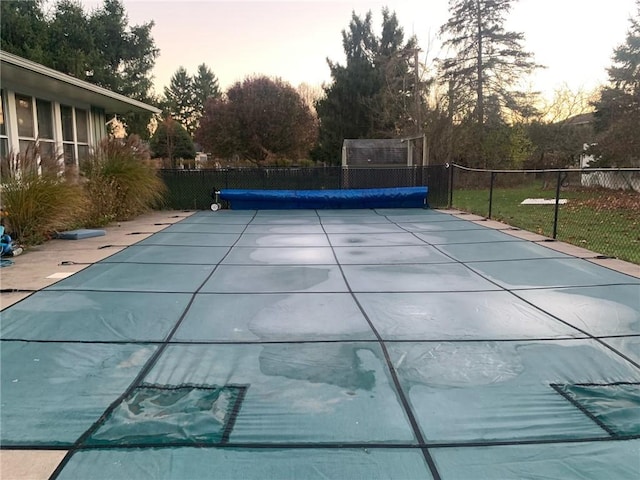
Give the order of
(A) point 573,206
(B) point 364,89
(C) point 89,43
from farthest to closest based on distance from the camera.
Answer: (B) point 364,89 < (C) point 89,43 < (A) point 573,206

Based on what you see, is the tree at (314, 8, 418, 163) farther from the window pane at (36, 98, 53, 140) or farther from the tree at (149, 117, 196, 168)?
the window pane at (36, 98, 53, 140)

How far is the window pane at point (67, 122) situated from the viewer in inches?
401

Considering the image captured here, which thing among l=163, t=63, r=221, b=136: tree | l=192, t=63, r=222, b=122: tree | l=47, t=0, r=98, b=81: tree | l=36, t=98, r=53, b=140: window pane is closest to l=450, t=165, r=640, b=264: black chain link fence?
l=36, t=98, r=53, b=140: window pane

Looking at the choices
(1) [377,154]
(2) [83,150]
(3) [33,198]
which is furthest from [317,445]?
(1) [377,154]

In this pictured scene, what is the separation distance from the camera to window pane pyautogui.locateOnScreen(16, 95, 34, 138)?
28.0 feet

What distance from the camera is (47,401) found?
225 centimetres

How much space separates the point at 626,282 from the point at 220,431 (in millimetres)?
4185

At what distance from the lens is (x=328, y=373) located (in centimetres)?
255

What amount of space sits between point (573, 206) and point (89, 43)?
2040cm

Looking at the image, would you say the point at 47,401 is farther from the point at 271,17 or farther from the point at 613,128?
the point at 613,128

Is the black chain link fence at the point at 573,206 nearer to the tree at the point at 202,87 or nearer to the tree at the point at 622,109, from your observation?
the tree at the point at 622,109

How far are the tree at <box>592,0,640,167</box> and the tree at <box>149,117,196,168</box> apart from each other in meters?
22.2

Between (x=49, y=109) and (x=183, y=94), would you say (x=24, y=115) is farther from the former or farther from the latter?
(x=183, y=94)

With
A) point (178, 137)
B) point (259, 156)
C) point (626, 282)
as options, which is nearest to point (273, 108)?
point (259, 156)
